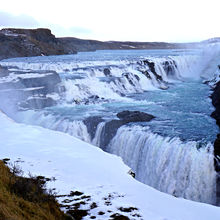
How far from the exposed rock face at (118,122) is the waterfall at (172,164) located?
43.8 inches

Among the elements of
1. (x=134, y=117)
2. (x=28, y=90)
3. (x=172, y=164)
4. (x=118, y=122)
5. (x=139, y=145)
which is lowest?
(x=172, y=164)

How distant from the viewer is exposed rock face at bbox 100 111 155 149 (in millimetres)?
Answer: 15149

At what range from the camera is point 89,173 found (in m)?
6.83

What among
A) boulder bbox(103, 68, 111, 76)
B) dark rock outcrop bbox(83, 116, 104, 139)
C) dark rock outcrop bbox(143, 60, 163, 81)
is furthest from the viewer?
dark rock outcrop bbox(143, 60, 163, 81)

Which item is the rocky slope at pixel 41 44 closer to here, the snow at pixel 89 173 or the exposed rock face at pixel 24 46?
the exposed rock face at pixel 24 46

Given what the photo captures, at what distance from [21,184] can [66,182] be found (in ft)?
5.53

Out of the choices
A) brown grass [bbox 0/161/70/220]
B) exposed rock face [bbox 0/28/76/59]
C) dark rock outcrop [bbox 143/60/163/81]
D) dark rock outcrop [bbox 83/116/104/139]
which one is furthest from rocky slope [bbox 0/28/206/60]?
brown grass [bbox 0/161/70/220]

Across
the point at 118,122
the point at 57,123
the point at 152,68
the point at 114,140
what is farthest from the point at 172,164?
the point at 152,68

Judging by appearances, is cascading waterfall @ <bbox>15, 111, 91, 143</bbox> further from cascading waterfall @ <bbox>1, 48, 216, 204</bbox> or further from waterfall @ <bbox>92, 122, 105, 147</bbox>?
waterfall @ <bbox>92, 122, 105, 147</bbox>

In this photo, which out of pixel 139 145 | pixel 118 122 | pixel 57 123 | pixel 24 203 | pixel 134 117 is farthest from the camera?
pixel 57 123

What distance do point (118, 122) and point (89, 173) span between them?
9101 mm

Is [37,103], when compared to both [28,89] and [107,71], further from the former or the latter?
[107,71]

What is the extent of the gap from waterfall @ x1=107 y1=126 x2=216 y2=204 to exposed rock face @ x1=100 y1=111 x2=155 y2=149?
1112mm

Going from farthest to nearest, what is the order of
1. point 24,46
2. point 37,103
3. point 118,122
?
point 24,46 < point 37,103 < point 118,122
